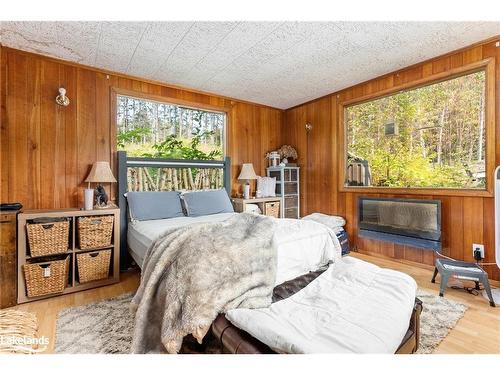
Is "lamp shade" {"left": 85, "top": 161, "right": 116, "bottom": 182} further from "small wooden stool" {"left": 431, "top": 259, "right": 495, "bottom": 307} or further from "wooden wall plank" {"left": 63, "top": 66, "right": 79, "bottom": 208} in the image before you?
"small wooden stool" {"left": 431, "top": 259, "right": 495, "bottom": 307}

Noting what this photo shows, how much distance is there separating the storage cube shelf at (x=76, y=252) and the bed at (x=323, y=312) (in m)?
1.81

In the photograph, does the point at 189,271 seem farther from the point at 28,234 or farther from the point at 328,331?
the point at 28,234

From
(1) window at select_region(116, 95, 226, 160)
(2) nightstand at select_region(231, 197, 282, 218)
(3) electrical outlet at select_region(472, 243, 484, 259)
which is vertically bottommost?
(3) electrical outlet at select_region(472, 243, 484, 259)

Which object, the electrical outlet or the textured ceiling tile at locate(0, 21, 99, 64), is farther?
the electrical outlet

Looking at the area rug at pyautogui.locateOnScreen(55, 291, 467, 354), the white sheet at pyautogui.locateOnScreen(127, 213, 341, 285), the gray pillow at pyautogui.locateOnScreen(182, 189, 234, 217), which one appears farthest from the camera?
the gray pillow at pyautogui.locateOnScreen(182, 189, 234, 217)

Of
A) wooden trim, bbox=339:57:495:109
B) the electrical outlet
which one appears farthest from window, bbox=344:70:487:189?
the electrical outlet

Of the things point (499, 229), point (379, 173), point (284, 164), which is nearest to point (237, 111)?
point (284, 164)

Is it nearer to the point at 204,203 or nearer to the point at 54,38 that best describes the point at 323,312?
the point at 204,203

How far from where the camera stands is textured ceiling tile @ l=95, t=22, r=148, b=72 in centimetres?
214

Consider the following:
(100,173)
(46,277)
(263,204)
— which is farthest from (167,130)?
(46,277)

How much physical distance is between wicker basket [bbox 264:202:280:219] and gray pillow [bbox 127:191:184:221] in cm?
142

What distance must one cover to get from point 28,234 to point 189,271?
177cm

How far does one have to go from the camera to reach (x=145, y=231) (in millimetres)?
2412

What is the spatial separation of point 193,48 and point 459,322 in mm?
3268
